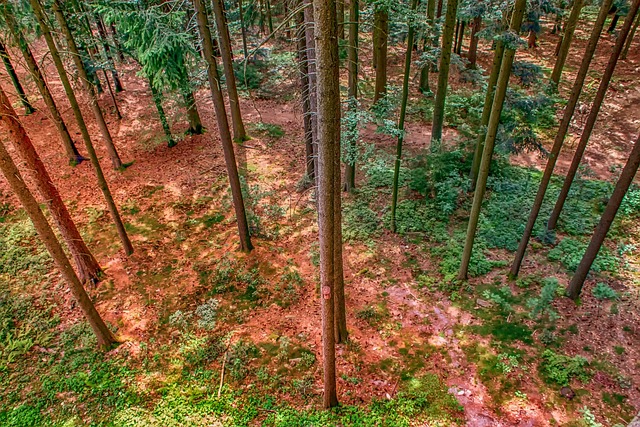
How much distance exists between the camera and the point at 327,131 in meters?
4.96

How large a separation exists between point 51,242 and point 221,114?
4849 mm

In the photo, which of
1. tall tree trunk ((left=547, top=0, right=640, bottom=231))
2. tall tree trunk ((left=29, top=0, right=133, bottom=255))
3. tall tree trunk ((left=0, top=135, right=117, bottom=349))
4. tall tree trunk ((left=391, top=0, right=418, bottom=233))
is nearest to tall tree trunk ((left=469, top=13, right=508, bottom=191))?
tall tree trunk ((left=391, top=0, right=418, bottom=233))

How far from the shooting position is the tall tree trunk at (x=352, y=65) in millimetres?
10844

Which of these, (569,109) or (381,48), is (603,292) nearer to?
(569,109)

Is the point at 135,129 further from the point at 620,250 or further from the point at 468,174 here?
the point at 620,250

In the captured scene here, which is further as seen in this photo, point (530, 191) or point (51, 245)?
point (530, 191)

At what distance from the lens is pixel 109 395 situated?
785cm

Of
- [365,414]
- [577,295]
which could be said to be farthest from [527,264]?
[365,414]

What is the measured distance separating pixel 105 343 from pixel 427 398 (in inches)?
300

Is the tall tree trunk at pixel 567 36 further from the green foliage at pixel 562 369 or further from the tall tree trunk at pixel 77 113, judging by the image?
the tall tree trunk at pixel 77 113

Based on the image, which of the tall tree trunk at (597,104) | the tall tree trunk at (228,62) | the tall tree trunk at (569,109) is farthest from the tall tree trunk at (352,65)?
the tall tree trunk at (597,104)

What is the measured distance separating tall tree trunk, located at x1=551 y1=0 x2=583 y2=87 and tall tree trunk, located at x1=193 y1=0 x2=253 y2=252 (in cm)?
1522

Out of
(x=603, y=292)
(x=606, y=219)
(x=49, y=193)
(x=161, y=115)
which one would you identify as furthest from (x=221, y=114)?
(x=603, y=292)

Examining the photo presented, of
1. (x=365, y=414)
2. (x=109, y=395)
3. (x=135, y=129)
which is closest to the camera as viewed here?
(x=365, y=414)
